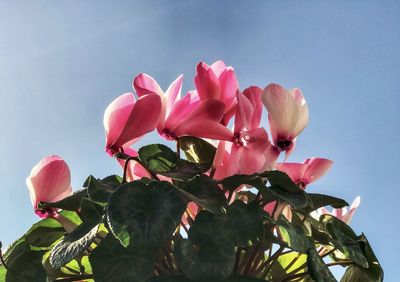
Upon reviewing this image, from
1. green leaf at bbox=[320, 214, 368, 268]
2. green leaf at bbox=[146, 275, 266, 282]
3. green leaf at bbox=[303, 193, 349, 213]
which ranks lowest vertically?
green leaf at bbox=[146, 275, 266, 282]

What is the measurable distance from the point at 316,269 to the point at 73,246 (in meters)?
0.33

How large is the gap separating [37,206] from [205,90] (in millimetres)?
330

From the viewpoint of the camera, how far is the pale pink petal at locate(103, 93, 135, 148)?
0.88 metres

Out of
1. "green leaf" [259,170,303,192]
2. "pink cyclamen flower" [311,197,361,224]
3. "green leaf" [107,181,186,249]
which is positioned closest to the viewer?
"green leaf" [107,181,186,249]

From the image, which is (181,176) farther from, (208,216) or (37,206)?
(37,206)

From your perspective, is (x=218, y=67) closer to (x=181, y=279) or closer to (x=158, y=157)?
(x=158, y=157)

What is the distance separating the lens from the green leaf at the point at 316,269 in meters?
0.75

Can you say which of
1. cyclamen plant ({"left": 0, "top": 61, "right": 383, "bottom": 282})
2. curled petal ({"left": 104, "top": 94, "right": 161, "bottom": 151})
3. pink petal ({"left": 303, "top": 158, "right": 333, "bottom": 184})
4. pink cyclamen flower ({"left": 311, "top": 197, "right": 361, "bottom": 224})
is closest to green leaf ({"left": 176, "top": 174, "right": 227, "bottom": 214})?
cyclamen plant ({"left": 0, "top": 61, "right": 383, "bottom": 282})

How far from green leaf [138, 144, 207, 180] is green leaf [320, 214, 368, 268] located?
0.77ft

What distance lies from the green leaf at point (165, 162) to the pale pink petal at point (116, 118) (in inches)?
2.1

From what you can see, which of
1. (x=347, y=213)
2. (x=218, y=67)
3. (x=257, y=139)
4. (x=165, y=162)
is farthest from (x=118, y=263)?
(x=347, y=213)

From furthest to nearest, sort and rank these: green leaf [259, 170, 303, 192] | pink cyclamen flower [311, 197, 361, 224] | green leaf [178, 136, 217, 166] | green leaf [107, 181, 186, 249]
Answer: pink cyclamen flower [311, 197, 361, 224], green leaf [178, 136, 217, 166], green leaf [259, 170, 303, 192], green leaf [107, 181, 186, 249]

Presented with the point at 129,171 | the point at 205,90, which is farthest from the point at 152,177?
the point at 205,90

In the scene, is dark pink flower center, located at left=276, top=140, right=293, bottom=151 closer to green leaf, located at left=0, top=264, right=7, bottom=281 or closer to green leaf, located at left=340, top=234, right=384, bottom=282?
green leaf, located at left=340, top=234, right=384, bottom=282
